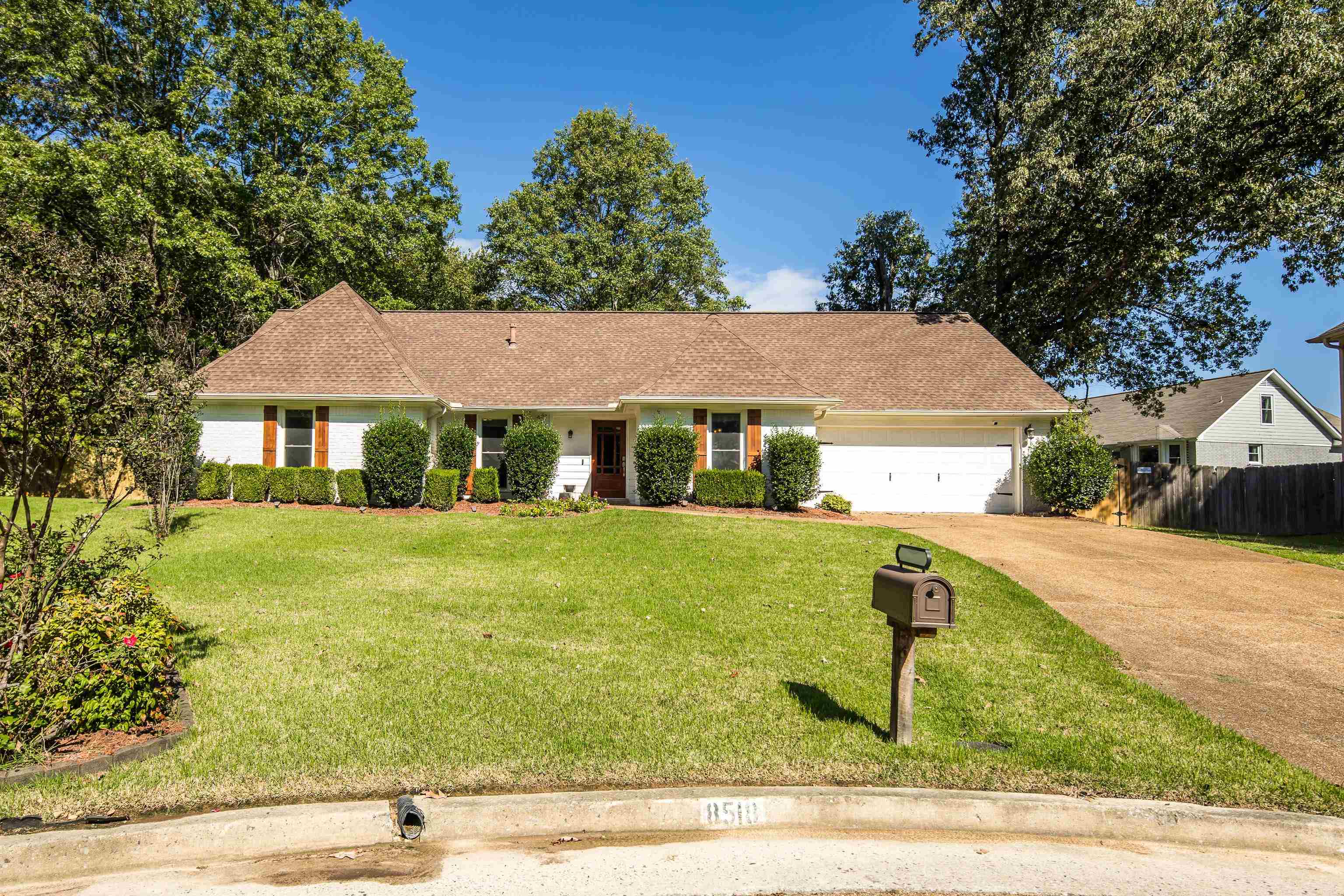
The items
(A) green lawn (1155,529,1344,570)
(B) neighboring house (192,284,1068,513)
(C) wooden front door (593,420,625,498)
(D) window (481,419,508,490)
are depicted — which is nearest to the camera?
(A) green lawn (1155,529,1344,570)

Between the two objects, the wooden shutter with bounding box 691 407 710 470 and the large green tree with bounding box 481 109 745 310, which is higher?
the large green tree with bounding box 481 109 745 310

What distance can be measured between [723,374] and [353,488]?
965 cm

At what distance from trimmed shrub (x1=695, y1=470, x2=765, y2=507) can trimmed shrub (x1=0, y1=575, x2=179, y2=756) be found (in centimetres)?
1294

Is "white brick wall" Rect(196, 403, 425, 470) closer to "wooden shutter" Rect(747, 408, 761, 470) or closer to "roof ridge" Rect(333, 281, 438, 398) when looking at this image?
"roof ridge" Rect(333, 281, 438, 398)

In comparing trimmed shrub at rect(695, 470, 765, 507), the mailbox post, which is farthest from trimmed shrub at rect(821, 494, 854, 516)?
the mailbox post

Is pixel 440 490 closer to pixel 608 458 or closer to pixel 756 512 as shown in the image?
pixel 608 458

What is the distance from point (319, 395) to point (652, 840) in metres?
16.8

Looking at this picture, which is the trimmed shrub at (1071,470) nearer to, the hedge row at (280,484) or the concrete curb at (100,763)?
the hedge row at (280,484)

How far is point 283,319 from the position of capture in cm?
2048

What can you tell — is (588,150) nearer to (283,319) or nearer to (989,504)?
(283,319)

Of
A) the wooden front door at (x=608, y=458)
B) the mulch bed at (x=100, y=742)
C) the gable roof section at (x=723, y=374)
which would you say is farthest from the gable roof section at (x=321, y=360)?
the mulch bed at (x=100, y=742)

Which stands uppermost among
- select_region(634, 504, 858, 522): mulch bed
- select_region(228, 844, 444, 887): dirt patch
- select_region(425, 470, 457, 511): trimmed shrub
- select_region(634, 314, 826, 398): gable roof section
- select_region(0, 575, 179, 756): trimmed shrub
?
select_region(634, 314, 826, 398): gable roof section

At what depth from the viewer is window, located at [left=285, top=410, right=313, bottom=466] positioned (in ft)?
59.2

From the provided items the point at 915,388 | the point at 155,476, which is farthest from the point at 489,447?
the point at 915,388
